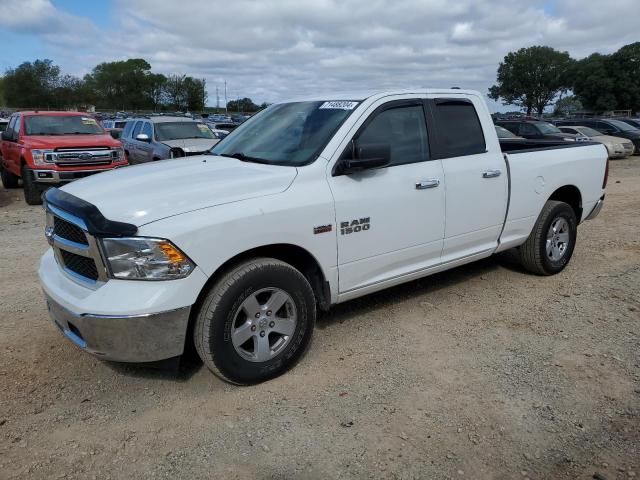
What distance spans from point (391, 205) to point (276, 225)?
1.02 metres

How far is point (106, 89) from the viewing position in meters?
108

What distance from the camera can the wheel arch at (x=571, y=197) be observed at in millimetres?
5641

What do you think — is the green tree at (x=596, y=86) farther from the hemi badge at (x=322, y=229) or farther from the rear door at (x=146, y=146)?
the hemi badge at (x=322, y=229)

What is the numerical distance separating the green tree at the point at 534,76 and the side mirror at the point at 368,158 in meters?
96.9

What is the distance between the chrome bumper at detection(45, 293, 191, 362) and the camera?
291 centimetres

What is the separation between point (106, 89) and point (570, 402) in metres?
119

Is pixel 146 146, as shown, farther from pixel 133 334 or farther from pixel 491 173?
pixel 133 334

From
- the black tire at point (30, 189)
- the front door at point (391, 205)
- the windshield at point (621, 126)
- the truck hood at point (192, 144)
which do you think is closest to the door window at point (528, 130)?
the windshield at point (621, 126)

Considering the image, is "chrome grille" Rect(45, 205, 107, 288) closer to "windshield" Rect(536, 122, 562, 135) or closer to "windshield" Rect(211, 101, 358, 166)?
"windshield" Rect(211, 101, 358, 166)

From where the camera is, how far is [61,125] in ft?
37.5

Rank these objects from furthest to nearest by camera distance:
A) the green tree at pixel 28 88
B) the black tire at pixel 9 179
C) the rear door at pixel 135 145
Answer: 1. the green tree at pixel 28 88
2. the black tire at pixel 9 179
3. the rear door at pixel 135 145

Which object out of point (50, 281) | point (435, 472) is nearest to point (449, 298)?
point (435, 472)

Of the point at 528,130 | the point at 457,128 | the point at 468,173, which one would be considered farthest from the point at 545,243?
the point at 528,130

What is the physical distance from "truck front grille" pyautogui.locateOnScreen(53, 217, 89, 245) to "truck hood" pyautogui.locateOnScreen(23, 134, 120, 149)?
7784 mm
